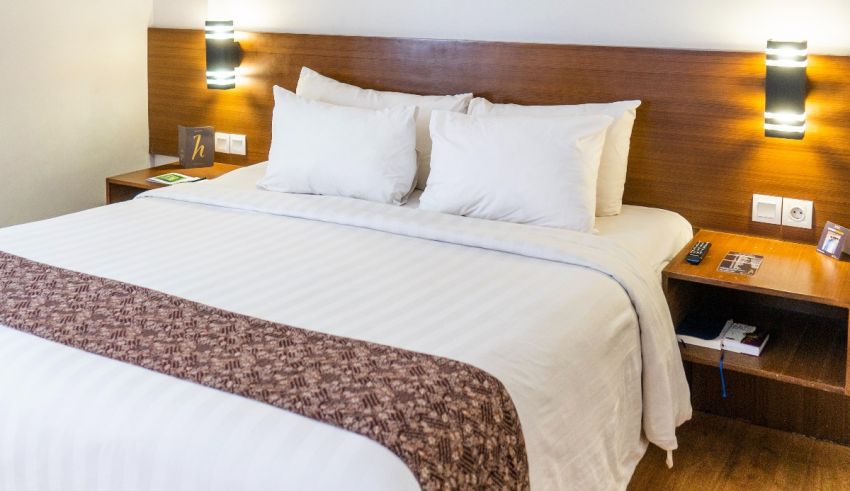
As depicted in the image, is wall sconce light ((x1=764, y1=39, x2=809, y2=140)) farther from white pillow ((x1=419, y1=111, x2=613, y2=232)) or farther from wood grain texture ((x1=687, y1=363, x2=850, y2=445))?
wood grain texture ((x1=687, y1=363, x2=850, y2=445))

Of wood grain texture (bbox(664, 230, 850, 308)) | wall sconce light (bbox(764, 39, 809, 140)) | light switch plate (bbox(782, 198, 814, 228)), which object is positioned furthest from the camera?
light switch plate (bbox(782, 198, 814, 228))

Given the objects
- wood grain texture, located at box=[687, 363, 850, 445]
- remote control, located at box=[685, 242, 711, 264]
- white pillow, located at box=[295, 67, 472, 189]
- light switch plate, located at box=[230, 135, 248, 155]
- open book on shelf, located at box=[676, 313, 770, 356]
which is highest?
white pillow, located at box=[295, 67, 472, 189]

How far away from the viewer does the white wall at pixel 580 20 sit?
108 inches

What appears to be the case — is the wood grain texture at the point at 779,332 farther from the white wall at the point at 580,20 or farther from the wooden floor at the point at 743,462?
the white wall at the point at 580,20

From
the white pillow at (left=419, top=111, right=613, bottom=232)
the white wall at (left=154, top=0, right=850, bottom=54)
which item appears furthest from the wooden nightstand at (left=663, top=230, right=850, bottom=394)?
the white wall at (left=154, top=0, right=850, bottom=54)

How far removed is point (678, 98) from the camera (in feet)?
9.56

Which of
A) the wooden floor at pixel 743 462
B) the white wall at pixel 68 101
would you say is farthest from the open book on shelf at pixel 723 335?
the white wall at pixel 68 101

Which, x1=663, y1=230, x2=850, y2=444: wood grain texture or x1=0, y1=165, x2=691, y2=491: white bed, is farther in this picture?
x1=663, y1=230, x2=850, y2=444: wood grain texture

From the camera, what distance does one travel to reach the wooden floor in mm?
2529

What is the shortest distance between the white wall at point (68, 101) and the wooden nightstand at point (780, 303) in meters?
2.47

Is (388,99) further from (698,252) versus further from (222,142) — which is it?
(698,252)

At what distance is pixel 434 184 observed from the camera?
9.50 feet

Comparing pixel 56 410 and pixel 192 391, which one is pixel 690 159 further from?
pixel 56 410

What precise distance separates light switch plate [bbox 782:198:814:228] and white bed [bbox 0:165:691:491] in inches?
11.6
